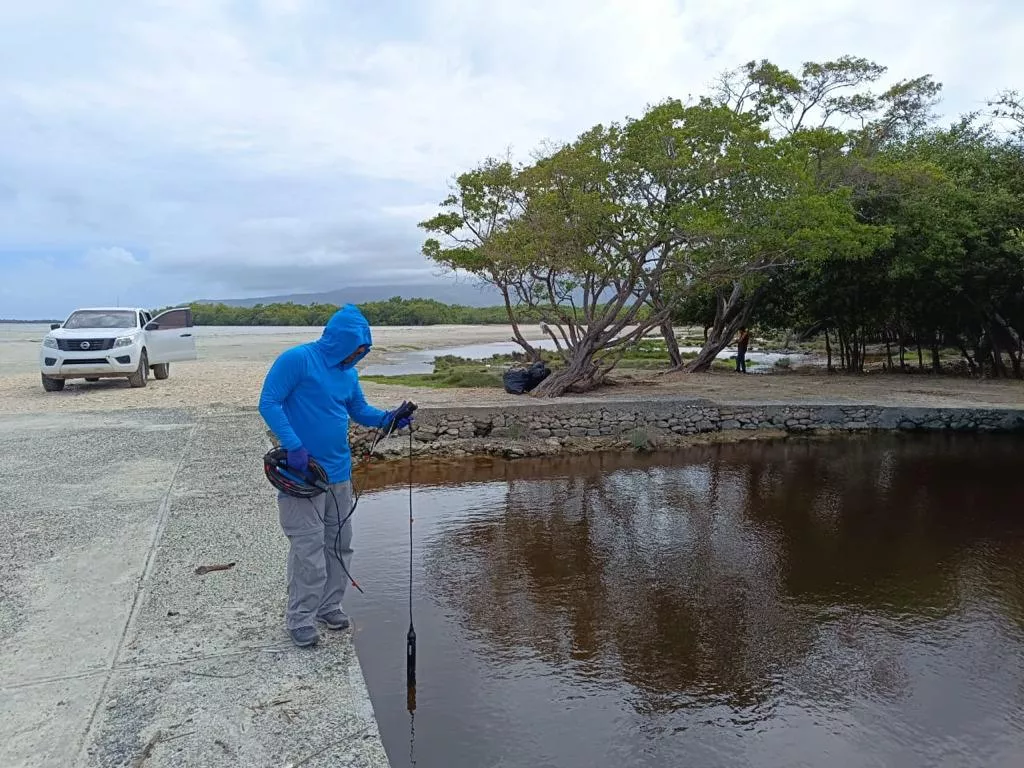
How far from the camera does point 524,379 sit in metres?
16.2

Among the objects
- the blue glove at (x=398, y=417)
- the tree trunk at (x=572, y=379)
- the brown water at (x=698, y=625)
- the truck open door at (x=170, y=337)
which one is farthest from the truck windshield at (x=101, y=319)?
the blue glove at (x=398, y=417)

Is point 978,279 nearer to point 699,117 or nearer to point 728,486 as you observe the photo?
point 699,117

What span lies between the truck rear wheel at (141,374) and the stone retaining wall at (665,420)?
6.23m

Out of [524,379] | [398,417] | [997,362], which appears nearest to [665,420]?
[524,379]

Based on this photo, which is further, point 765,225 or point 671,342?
point 671,342

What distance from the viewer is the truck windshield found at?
15031 mm

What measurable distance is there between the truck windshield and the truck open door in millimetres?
429

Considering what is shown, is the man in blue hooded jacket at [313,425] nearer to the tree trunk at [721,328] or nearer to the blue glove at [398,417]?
the blue glove at [398,417]

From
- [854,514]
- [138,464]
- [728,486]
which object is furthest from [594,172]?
[138,464]

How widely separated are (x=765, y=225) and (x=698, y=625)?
10.0 m

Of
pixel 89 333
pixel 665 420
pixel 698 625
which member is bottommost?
pixel 698 625

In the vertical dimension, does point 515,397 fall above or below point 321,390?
below

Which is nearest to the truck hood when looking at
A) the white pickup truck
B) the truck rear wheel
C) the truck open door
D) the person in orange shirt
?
the white pickup truck

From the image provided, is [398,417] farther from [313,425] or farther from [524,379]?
[524,379]
